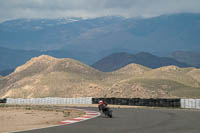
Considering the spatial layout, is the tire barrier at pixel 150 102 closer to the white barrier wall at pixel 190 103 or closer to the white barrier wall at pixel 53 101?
the white barrier wall at pixel 190 103

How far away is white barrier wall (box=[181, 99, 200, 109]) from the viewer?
4116cm

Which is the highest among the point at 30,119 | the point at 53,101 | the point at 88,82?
the point at 88,82

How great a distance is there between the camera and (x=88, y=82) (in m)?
141

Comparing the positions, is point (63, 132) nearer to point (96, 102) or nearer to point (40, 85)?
point (96, 102)

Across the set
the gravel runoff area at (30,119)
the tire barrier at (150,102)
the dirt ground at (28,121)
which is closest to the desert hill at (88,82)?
the tire barrier at (150,102)

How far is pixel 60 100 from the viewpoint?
6412cm

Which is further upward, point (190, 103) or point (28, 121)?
point (190, 103)

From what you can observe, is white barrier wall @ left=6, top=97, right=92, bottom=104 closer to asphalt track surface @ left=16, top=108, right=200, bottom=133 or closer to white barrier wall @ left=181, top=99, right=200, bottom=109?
white barrier wall @ left=181, top=99, right=200, bottom=109

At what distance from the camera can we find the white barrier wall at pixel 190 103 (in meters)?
41.2

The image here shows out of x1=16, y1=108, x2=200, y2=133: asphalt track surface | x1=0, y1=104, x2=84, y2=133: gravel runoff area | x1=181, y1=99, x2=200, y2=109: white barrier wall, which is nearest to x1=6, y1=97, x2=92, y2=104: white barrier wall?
x1=181, y1=99, x2=200, y2=109: white barrier wall

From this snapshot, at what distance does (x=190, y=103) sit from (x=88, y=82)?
9971 centimetres

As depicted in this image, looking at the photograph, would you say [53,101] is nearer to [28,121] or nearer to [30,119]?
[30,119]

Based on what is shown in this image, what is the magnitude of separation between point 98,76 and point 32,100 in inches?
3859

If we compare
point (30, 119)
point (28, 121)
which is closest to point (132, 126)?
point (28, 121)
